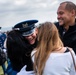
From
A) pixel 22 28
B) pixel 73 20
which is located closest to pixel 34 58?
pixel 22 28

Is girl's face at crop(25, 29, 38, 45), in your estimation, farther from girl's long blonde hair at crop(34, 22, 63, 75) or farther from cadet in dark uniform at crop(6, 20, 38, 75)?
girl's long blonde hair at crop(34, 22, 63, 75)

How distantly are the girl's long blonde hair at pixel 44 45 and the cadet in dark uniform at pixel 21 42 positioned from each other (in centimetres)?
50

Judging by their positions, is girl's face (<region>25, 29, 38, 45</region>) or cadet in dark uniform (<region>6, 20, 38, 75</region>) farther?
cadet in dark uniform (<region>6, 20, 38, 75</region>)

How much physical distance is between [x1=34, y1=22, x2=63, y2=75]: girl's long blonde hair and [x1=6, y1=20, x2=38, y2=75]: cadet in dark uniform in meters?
0.50

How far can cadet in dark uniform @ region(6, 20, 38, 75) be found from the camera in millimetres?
4098

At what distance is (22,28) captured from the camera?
413 centimetres

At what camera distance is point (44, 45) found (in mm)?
3400

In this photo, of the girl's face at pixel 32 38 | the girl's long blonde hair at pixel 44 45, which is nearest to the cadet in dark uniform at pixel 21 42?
the girl's face at pixel 32 38

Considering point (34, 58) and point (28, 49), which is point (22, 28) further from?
point (34, 58)

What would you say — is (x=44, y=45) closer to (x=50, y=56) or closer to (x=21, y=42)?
(x=50, y=56)

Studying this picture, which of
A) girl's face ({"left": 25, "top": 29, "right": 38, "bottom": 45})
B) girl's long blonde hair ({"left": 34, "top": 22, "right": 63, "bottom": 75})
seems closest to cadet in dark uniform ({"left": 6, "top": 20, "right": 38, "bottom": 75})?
girl's face ({"left": 25, "top": 29, "right": 38, "bottom": 45})

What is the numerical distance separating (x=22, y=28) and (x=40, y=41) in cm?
78

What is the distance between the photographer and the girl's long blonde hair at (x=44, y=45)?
11.1ft

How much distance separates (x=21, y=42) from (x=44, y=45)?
3.32 feet
